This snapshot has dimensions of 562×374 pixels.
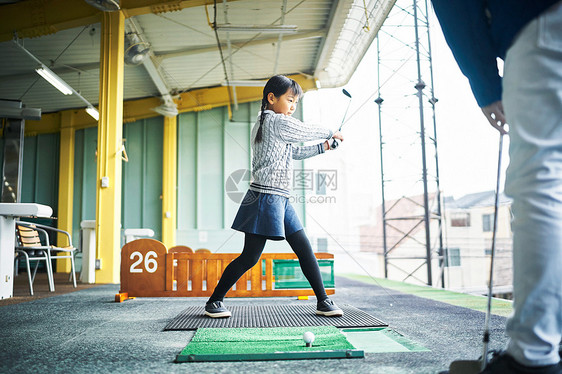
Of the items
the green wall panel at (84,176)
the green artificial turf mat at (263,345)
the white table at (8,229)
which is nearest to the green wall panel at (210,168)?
the green wall panel at (84,176)

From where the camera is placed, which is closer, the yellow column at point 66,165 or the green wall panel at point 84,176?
the yellow column at point 66,165

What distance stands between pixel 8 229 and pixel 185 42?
16.4 feet

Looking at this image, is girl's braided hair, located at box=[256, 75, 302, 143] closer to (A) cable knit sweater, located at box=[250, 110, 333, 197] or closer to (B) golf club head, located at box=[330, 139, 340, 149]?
(A) cable knit sweater, located at box=[250, 110, 333, 197]

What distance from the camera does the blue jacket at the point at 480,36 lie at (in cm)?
84

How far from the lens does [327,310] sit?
2.00 meters

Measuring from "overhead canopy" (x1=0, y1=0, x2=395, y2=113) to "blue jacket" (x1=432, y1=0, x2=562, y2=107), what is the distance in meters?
4.35

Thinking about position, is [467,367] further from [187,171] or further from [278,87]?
[187,171]

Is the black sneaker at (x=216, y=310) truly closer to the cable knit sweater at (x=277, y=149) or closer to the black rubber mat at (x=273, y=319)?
the black rubber mat at (x=273, y=319)

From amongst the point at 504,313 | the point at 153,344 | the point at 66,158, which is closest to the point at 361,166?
the point at 66,158

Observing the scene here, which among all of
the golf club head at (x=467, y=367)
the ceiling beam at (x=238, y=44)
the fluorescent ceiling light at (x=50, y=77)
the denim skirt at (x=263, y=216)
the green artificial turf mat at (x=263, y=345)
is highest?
the ceiling beam at (x=238, y=44)

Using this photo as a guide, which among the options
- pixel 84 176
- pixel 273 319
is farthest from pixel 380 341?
pixel 84 176

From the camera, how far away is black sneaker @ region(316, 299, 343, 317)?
6.48ft

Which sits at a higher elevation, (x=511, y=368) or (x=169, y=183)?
(x=169, y=183)

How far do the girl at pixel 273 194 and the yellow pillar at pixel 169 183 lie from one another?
7.81 m
